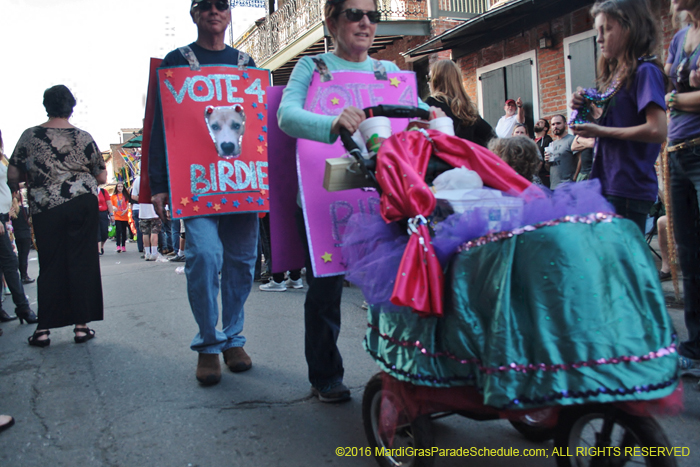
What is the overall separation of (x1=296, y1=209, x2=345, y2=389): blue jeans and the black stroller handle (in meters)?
0.72

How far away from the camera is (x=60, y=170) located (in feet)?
15.3

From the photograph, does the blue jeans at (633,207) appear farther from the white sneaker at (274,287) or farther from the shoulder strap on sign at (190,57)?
the white sneaker at (274,287)

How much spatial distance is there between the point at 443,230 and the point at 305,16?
52.4ft

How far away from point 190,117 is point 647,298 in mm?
2813

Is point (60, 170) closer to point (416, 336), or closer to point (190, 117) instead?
point (190, 117)

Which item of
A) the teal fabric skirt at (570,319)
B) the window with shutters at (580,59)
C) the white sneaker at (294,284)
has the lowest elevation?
the white sneaker at (294,284)

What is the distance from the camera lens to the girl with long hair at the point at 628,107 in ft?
9.53

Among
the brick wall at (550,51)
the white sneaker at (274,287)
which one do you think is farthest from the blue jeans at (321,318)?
the brick wall at (550,51)

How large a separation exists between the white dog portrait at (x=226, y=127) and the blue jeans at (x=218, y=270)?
16.8 inches

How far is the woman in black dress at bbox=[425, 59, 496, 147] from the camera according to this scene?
4.21 meters

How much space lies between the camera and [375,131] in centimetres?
231

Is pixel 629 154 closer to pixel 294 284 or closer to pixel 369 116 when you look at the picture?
pixel 369 116

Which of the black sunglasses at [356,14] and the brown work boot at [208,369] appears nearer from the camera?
the black sunglasses at [356,14]

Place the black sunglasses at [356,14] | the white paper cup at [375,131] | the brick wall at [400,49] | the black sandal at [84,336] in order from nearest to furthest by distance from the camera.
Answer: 1. the white paper cup at [375,131]
2. the black sunglasses at [356,14]
3. the black sandal at [84,336]
4. the brick wall at [400,49]
